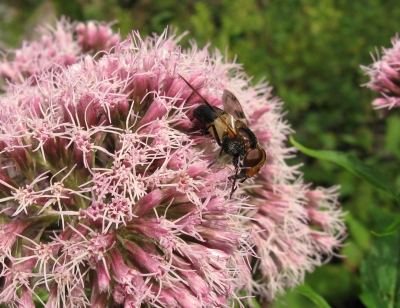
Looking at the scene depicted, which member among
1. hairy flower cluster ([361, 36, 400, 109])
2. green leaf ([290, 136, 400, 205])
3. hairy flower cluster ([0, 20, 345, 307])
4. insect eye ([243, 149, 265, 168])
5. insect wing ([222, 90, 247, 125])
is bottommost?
hairy flower cluster ([0, 20, 345, 307])

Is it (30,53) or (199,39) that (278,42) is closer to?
(199,39)

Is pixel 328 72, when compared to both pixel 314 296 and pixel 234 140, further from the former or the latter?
pixel 234 140

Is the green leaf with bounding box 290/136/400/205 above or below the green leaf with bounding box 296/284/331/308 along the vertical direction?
above

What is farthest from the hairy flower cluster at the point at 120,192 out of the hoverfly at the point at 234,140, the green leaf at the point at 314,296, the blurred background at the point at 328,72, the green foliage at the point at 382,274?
the blurred background at the point at 328,72

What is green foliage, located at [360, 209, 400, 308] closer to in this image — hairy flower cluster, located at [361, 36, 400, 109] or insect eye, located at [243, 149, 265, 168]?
hairy flower cluster, located at [361, 36, 400, 109]

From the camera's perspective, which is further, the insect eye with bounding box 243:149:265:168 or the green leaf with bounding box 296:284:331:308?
the green leaf with bounding box 296:284:331:308

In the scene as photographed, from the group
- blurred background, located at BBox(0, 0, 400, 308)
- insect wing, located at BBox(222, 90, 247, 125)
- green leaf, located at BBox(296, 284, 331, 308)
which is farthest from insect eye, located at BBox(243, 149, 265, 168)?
blurred background, located at BBox(0, 0, 400, 308)

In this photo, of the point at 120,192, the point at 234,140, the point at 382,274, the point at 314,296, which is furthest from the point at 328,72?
the point at 120,192
